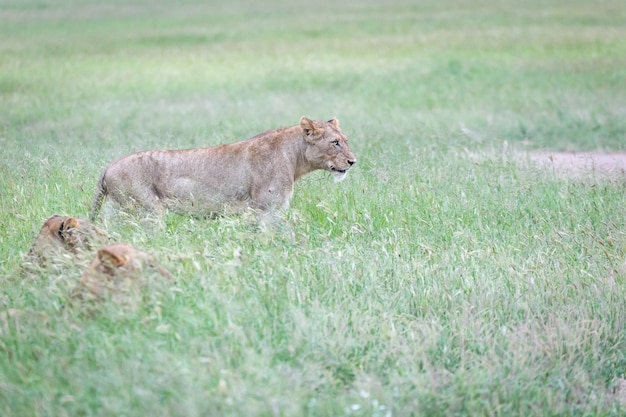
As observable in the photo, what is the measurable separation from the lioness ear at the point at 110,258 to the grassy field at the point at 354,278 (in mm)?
257

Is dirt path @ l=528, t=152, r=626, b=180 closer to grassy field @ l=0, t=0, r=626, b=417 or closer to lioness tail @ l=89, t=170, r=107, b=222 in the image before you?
grassy field @ l=0, t=0, r=626, b=417

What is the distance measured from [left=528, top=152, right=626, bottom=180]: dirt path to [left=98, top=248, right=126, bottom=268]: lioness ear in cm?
542

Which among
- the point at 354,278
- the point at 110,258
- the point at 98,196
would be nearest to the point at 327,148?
the point at 98,196

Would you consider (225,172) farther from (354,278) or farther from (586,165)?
(586,165)

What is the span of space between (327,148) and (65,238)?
2.51m

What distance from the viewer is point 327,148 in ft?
27.0

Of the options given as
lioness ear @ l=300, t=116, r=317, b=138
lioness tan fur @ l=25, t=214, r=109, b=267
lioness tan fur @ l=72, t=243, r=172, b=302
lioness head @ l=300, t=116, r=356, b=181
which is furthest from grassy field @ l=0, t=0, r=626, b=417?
lioness ear @ l=300, t=116, r=317, b=138

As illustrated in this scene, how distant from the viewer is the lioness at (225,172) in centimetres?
788

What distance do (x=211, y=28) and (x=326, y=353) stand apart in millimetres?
26995

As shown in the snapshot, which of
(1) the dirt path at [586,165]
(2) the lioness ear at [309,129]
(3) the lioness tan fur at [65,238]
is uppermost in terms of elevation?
(2) the lioness ear at [309,129]

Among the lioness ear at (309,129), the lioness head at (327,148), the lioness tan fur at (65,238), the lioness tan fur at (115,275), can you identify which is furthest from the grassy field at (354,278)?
the lioness ear at (309,129)

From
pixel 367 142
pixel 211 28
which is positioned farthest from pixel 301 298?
pixel 211 28

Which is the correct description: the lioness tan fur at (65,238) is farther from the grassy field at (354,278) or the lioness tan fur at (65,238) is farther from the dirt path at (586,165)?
the dirt path at (586,165)

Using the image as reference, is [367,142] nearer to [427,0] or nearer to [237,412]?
[237,412]
